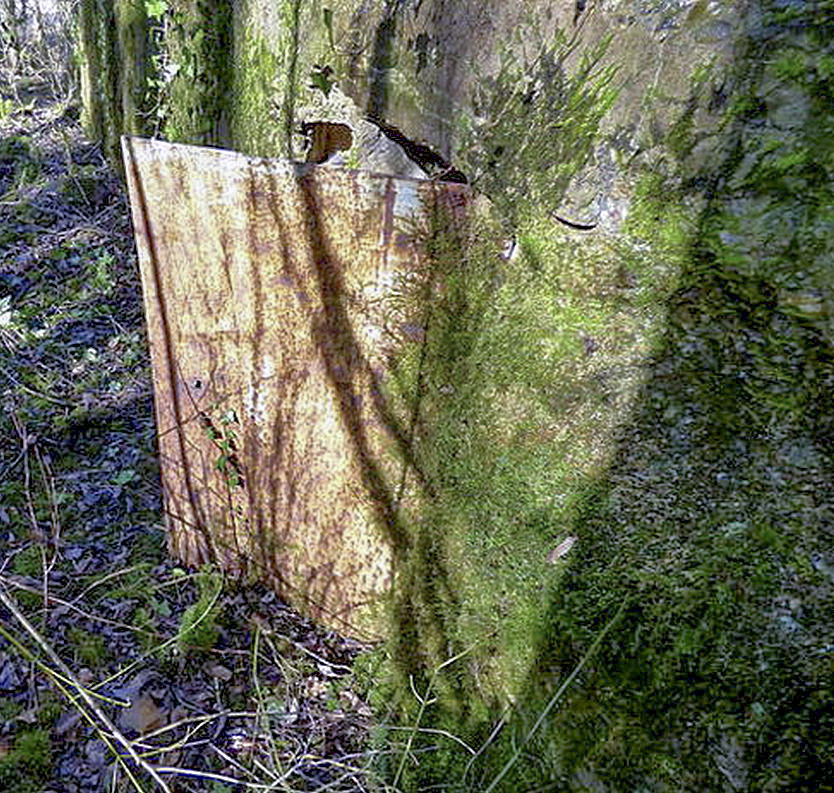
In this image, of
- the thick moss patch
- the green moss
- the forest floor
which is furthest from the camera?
the green moss

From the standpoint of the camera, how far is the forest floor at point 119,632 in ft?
7.25

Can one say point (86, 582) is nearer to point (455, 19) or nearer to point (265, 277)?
point (265, 277)

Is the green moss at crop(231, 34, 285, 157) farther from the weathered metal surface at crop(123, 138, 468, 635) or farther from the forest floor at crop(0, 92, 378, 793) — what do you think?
the forest floor at crop(0, 92, 378, 793)

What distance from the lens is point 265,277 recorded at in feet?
7.00

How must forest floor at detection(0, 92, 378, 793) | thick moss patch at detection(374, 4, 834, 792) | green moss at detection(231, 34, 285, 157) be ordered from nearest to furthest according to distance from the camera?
1. thick moss patch at detection(374, 4, 834, 792)
2. forest floor at detection(0, 92, 378, 793)
3. green moss at detection(231, 34, 285, 157)

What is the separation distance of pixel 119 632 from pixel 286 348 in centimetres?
138

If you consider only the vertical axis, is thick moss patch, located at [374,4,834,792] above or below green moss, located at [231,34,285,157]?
below

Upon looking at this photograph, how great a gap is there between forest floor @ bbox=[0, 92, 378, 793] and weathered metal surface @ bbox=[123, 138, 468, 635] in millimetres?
246

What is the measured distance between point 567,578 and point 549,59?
4.24ft

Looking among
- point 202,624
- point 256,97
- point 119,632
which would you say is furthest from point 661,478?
point 256,97

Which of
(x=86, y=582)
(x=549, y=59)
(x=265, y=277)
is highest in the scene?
(x=549, y=59)

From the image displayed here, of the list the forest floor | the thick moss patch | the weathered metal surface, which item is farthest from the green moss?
the forest floor

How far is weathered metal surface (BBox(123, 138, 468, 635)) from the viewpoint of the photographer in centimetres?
199

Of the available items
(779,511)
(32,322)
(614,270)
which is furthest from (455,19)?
(32,322)
